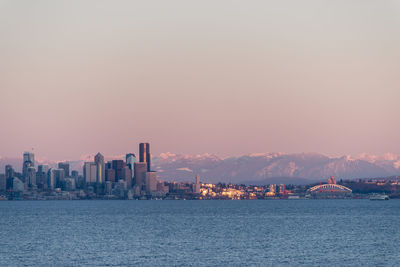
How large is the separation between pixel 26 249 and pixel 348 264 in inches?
1705

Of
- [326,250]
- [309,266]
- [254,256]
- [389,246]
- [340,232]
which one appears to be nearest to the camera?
[309,266]

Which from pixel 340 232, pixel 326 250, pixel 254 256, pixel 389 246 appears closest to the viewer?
pixel 254 256

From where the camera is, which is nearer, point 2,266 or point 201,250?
point 2,266

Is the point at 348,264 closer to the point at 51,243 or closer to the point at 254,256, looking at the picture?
the point at 254,256

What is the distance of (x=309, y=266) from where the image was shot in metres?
71.6

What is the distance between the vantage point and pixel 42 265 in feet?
240

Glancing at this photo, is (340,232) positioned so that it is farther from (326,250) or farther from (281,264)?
(281,264)

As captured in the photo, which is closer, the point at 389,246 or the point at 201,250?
the point at 201,250

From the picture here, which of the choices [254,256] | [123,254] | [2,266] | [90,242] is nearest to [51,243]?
[90,242]

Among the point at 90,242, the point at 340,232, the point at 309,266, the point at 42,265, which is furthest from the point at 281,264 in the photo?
the point at 340,232

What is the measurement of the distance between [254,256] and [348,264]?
12.1 m

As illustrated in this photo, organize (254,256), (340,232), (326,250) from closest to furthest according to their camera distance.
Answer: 1. (254,256)
2. (326,250)
3. (340,232)

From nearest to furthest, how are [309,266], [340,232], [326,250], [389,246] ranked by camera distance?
[309,266]
[326,250]
[389,246]
[340,232]

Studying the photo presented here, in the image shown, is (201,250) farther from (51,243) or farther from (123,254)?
(51,243)
